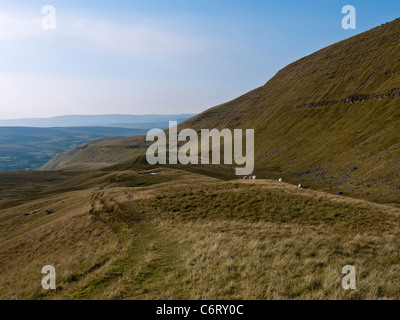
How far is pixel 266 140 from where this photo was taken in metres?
136

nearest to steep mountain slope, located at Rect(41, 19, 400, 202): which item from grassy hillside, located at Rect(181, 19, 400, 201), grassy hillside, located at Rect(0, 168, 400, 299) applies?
grassy hillside, located at Rect(181, 19, 400, 201)

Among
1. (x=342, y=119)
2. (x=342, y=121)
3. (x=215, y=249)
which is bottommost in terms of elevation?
(x=215, y=249)

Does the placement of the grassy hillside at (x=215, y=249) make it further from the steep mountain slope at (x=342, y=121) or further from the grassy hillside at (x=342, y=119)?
the grassy hillside at (x=342, y=119)

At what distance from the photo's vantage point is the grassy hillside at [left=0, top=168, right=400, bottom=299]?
999cm

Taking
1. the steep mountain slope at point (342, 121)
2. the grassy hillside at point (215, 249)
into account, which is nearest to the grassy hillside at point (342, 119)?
the steep mountain slope at point (342, 121)

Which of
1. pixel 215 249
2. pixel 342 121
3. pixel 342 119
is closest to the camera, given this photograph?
pixel 215 249

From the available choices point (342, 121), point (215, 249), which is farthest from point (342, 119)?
point (215, 249)

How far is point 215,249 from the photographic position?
14516 mm

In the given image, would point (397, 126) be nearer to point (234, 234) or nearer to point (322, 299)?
point (234, 234)

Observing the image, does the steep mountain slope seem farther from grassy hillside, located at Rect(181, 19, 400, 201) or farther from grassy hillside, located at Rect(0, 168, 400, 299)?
grassy hillside, located at Rect(0, 168, 400, 299)

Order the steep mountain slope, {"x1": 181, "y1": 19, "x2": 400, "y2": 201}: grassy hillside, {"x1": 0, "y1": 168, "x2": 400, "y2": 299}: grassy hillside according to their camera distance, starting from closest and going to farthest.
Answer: {"x1": 0, "y1": 168, "x2": 400, "y2": 299}: grassy hillside
the steep mountain slope
{"x1": 181, "y1": 19, "x2": 400, "y2": 201}: grassy hillside

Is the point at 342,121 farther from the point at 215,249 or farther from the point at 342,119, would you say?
the point at 215,249

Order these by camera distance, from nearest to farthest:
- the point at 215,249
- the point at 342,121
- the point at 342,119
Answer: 1. the point at 215,249
2. the point at 342,121
3. the point at 342,119

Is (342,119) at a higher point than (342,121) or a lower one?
higher
